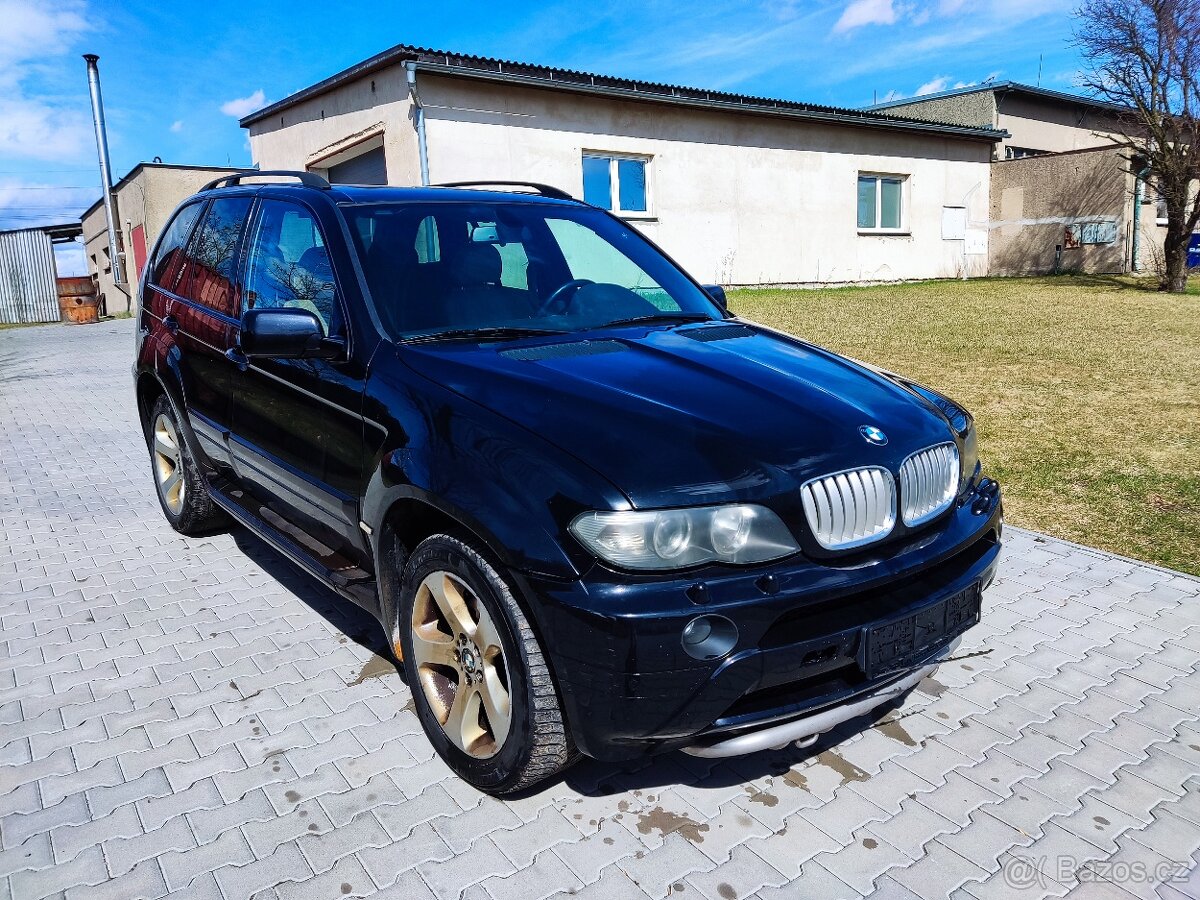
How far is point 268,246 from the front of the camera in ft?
12.3

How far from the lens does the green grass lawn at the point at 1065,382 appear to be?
5.26 m

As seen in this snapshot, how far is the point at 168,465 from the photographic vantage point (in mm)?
5293

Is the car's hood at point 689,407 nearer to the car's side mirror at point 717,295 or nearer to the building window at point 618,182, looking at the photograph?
the car's side mirror at point 717,295

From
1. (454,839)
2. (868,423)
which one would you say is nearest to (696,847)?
(454,839)

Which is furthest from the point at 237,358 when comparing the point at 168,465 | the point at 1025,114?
the point at 1025,114

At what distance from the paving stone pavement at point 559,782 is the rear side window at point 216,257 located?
→ 4.85 feet

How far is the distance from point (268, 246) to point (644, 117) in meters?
14.4

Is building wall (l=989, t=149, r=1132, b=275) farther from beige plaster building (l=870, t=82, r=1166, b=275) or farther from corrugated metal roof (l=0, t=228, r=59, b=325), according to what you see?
corrugated metal roof (l=0, t=228, r=59, b=325)

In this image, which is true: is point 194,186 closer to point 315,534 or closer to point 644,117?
point 644,117

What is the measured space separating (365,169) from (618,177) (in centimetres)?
482

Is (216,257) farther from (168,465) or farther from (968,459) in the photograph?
(968,459)

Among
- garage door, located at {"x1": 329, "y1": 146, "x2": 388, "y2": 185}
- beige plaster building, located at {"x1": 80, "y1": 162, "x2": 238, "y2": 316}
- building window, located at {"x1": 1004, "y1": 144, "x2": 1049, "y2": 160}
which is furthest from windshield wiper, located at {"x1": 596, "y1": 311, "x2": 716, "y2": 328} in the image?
building window, located at {"x1": 1004, "y1": 144, "x2": 1049, "y2": 160}

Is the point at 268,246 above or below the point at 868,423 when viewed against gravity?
above

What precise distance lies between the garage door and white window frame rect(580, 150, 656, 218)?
3.66 m
